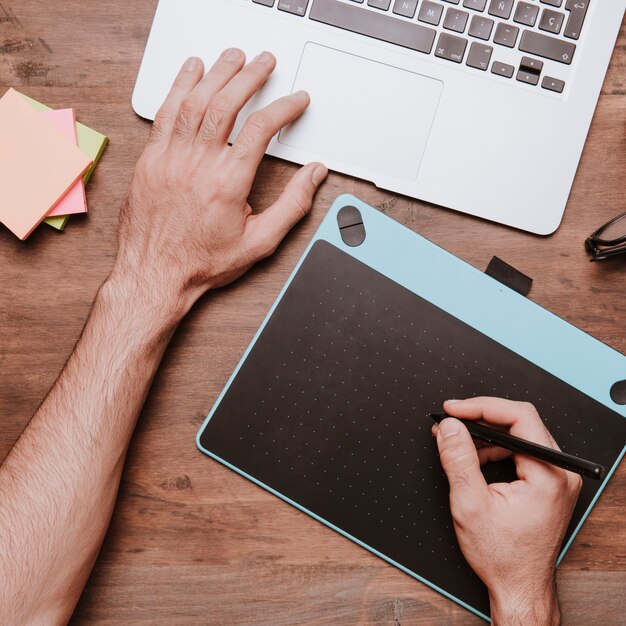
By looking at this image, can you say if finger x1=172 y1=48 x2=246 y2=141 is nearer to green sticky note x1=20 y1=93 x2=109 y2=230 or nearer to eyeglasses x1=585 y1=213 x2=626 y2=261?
green sticky note x1=20 y1=93 x2=109 y2=230

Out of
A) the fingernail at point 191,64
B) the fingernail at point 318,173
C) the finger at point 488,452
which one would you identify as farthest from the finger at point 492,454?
the fingernail at point 191,64

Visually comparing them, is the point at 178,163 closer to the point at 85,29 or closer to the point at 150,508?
the point at 85,29

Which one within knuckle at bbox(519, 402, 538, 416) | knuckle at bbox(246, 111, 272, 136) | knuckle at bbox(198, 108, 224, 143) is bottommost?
knuckle at bbox(519, 402, 538, 416)

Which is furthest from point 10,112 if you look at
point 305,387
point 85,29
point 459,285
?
point 459,285

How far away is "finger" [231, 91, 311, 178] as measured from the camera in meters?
0.76

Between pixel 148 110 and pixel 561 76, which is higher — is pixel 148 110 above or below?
below

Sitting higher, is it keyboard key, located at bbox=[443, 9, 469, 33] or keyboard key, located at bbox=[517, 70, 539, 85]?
keyboard key, located at bbox=[443, 9, 469, 33]

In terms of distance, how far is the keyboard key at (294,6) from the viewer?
0.77m

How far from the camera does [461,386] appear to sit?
31.4 inches

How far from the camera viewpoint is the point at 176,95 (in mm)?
784

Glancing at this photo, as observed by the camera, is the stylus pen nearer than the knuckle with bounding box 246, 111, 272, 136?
Yes

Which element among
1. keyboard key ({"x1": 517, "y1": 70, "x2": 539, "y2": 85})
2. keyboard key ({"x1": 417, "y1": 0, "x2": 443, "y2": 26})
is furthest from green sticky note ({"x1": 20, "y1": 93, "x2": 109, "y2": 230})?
keyboard key ({"x1": 517, "y1": 70, "x2": 539, "y2": 85})

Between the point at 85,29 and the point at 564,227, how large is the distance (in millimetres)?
703

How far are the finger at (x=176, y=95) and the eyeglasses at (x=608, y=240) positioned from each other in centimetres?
56
